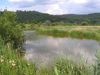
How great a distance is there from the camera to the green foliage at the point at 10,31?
9.15 metres

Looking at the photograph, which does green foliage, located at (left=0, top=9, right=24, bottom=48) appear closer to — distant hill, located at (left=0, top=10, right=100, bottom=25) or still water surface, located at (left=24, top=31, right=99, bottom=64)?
still water surface, located at (left=24, top=31, right=99, bottom=64)

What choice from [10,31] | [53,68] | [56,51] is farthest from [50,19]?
[53,68]

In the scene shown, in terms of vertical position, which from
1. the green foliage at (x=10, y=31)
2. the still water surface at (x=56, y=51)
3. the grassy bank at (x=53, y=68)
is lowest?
the still water surface at (x=56, y=51)

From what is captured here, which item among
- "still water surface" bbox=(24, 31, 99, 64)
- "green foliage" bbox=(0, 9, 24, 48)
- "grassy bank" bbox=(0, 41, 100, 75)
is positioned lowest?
"still water surface" bbox=(24, 31, 99, 64)

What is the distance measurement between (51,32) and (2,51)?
65.2ft

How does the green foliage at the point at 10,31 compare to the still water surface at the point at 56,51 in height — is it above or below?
above

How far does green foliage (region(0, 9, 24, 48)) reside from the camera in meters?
9.15

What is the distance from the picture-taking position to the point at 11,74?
3.25 meters

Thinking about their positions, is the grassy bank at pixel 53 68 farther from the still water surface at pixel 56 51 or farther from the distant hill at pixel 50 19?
the distant hill at pixel 50 19

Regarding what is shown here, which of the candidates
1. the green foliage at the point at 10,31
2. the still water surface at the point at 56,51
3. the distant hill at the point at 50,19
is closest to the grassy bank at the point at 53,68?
the still water surface at the point at 56,51

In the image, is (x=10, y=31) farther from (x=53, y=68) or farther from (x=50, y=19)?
(x=50, y=19)

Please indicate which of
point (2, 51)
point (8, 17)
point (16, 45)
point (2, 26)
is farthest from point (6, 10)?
point (2, 51)

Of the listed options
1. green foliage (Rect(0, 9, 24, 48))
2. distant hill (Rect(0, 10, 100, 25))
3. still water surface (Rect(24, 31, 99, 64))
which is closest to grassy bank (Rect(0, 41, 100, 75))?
still water surface (Rect(24, 31, 99, 64))

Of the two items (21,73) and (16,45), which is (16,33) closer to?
(16,45)
